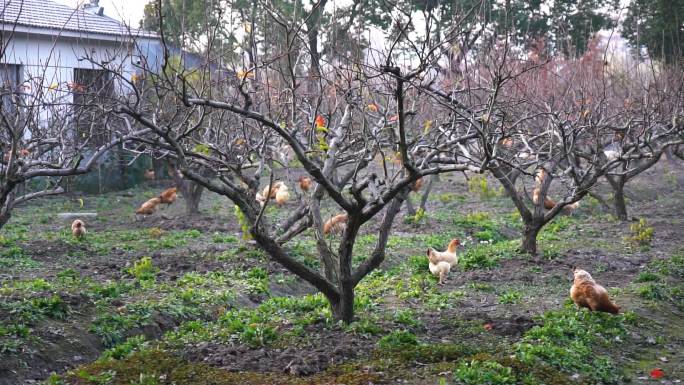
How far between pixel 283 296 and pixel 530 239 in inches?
155

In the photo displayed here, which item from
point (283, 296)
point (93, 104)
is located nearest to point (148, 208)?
point (283, 296)

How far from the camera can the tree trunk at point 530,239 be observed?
38.9 feet

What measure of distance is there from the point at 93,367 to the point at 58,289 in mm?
3134

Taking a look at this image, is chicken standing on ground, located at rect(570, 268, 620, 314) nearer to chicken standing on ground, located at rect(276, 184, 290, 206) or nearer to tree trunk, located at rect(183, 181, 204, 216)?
tree trunk, located at rect(183, 181, 204, 216)

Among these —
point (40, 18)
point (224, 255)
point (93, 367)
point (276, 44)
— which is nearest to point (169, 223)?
point (224, 255)

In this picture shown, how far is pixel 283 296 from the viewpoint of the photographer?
10555mm

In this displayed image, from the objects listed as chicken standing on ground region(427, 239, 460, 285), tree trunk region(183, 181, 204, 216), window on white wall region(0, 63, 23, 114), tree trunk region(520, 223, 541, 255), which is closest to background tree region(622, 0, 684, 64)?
tree trunk region(520, 223, 541, 255)

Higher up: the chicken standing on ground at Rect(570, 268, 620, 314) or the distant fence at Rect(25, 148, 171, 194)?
the distant fence at Rect(25, 148, 171, 194)

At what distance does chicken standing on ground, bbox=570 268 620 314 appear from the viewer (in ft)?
26.9

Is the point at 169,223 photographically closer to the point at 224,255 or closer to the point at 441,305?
the point at 224,255

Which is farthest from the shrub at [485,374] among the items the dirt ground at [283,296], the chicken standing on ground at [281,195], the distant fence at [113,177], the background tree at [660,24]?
the background tree at [660,24]

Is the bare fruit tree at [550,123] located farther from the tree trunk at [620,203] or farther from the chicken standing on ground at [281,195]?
the chicken standing on ground at [281,195]

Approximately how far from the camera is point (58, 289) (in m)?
9.31

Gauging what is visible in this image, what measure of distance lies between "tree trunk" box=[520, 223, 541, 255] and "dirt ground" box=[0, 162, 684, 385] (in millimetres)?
212
